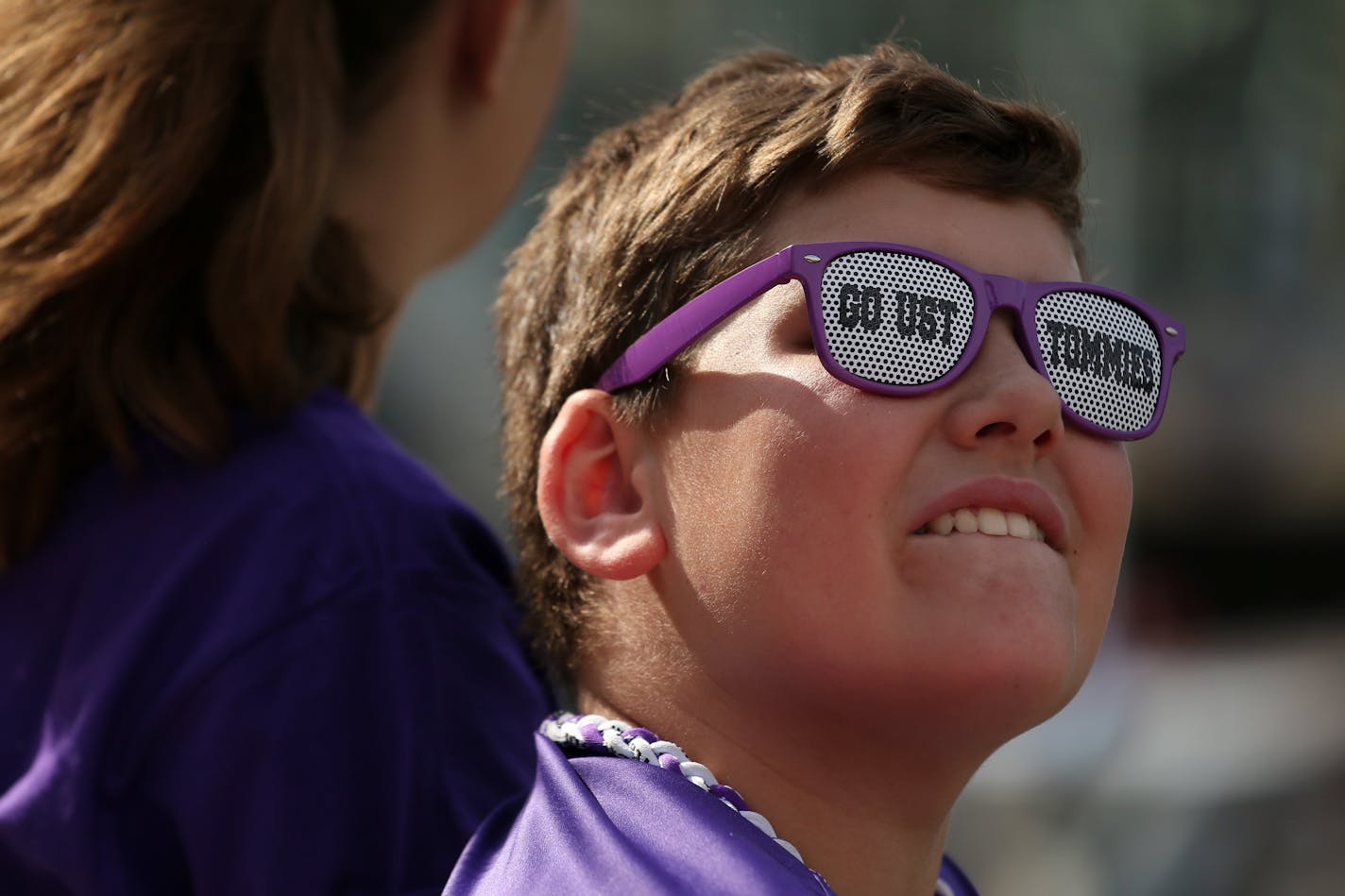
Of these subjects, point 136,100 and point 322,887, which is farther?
point 136,100

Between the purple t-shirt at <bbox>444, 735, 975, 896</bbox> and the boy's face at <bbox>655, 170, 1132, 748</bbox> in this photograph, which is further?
the boy's face at <bbox>655, 170, 1132, 748</bbox>

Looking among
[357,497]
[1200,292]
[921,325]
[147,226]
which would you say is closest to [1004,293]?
[921,325]

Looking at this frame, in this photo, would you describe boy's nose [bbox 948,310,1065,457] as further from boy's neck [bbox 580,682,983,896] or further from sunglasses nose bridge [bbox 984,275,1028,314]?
boy's neck [bbox 580,682,983,896]

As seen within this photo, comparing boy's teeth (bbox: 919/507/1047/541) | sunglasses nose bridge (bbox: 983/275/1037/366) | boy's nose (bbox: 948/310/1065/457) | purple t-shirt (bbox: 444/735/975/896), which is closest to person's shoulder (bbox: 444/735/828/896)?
purple t-shirt (bbox: 444/735/975/896)

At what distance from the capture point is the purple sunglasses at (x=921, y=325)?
1.72m

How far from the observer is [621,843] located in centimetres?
162

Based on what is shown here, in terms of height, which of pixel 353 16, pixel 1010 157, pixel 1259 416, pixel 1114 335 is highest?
pixel 353 16

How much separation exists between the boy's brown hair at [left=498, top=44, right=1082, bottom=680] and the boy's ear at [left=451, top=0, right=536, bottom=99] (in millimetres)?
312

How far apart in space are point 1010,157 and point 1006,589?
0.61m

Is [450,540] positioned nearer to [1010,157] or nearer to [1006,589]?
[1006,589]

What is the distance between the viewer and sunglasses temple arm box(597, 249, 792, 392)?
1768 millimetres

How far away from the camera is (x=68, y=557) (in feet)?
6.61

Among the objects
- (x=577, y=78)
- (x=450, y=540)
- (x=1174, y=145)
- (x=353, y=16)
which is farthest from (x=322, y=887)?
(x=577, y=78)

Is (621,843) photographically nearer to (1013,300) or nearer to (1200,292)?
(1013,300)
